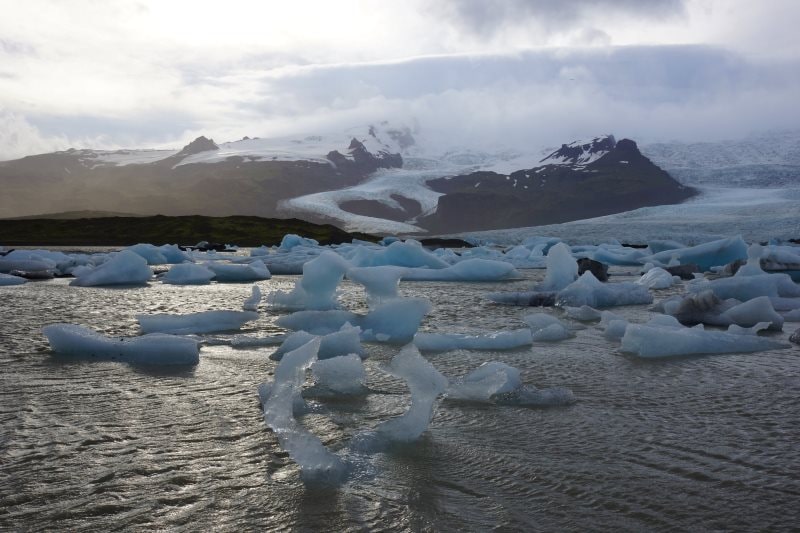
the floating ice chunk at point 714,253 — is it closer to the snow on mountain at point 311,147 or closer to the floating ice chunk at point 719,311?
the floating ice chunk at point 719,311

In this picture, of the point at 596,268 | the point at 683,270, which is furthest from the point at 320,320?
the point at 683,270

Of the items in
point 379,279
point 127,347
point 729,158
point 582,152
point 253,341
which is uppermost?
point 582,152

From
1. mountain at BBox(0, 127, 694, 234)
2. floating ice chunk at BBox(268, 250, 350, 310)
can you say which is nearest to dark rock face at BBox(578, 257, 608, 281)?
floating ice chunk at BBox(268, 250, 350, 310)

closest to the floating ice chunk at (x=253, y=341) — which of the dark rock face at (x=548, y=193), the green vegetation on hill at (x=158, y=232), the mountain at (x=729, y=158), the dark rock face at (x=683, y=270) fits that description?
the dark rock face at (x=683, y=270)

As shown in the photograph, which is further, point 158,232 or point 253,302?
point 158,232

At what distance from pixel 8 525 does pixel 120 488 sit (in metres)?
0.32

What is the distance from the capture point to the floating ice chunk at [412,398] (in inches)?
92.3

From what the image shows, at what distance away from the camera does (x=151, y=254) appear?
52.1 ft

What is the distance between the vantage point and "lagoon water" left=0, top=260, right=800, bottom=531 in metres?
1.89

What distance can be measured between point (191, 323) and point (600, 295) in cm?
492

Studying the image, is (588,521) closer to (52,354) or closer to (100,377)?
(100,377)

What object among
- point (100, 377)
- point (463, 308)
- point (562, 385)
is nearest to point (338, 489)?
point (562, 385)

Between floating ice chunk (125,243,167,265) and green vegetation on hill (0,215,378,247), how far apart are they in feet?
61.1

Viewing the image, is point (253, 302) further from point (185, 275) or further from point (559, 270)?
point (559, 270)
